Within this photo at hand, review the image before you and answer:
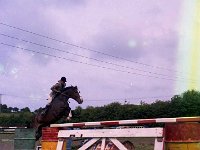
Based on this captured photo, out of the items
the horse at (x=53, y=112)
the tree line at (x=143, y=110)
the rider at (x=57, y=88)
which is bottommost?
the horse at (x=53, y=112)

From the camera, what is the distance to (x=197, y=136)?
6.38 metres

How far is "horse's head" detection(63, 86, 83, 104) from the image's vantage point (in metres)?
16.9

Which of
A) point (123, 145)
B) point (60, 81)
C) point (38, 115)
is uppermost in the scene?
point (60, 81)

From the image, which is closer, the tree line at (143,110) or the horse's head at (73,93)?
the horse's head at (73,93)

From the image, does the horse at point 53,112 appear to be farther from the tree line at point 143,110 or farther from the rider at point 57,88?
the tree line at point 143,110

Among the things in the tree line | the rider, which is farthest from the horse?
the tree line

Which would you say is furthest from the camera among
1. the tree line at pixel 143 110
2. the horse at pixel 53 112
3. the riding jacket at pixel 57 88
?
the tree line at pixel 143 110

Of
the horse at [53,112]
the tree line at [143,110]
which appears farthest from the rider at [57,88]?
the tree line at [143,110]

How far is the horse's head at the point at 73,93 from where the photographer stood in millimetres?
16941

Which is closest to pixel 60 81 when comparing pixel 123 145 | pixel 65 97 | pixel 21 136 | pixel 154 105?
pixel 65 97

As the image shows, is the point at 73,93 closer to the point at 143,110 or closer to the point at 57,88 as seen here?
the point at 57,88

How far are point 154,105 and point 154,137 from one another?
119 ft

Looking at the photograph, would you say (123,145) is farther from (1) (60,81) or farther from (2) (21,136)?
(1) (60,81)

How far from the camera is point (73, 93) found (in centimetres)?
1717
